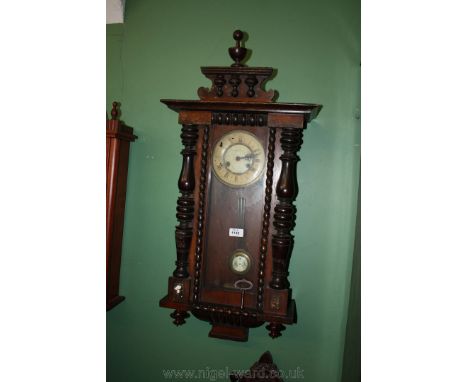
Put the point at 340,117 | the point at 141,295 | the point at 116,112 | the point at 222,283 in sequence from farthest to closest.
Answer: the point at 141,295 < the point at 116,112 < the point at 340,117 < the point at 222,283

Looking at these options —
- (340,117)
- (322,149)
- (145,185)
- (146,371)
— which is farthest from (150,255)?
(340,117)

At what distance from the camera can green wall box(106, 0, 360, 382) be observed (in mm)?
1490

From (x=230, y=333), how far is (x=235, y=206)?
613 millimetres

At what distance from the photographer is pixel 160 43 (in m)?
1.68

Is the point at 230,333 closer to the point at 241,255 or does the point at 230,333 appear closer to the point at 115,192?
the point at 241,255

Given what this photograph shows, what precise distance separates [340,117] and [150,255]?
1.26 metres

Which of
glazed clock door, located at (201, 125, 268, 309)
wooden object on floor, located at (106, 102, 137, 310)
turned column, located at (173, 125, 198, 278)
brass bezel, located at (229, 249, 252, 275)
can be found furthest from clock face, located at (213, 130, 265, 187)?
wooden object on floor, located at (106, 102, 137, 310)

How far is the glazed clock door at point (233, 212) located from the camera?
4.40ft

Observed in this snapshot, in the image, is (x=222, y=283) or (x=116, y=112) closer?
(x=222, y=283)

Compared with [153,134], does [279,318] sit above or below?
below

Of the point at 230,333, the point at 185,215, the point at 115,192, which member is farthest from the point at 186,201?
the point at 230,333

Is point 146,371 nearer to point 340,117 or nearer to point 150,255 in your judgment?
point 150,255

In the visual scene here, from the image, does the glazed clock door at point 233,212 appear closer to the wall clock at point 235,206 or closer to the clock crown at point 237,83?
the wall clock at point 235,206

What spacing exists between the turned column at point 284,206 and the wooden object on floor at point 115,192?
0.86 meters
